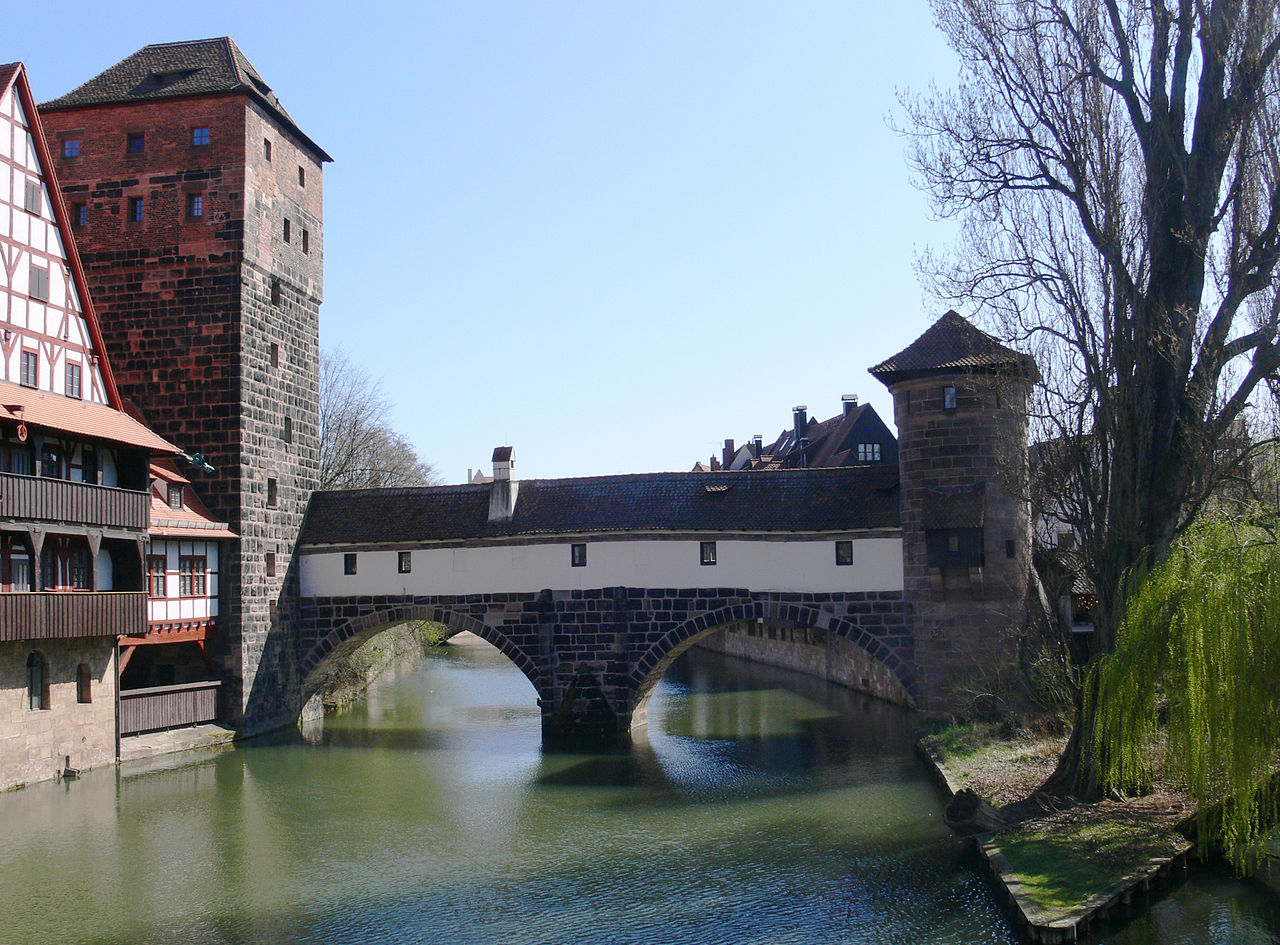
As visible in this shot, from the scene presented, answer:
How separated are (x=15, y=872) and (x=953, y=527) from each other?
15072mm

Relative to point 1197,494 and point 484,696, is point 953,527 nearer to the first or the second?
point 1197,494

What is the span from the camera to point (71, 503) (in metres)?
18.1

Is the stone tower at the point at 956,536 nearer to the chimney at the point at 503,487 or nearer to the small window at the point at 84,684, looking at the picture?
the chimney at the point at 503,487

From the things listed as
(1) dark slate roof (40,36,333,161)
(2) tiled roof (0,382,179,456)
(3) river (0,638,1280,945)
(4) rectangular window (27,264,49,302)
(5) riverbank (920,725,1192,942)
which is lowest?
(3) river (0,638,1280,945)

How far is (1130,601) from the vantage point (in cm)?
1234

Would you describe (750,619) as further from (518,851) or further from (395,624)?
(518,851)

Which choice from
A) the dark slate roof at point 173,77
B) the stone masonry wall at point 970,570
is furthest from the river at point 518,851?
the dark slate roof at point 173,77

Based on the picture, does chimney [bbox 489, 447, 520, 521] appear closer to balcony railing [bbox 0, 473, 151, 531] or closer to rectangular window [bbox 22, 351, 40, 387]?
balcony railing [bbox 0, 473, 151, 531]

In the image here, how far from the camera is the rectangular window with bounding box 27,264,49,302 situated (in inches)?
736

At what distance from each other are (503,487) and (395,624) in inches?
144

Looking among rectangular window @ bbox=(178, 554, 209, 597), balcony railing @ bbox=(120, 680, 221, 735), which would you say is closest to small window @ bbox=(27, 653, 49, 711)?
balcony railing @ bbox=(120, 680, 221, 735)


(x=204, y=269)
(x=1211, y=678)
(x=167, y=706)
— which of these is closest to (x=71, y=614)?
(x=167, y=706)

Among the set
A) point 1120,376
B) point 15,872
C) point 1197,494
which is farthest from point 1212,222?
point 15,872

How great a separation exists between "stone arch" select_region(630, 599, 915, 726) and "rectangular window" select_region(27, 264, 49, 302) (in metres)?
12.1
